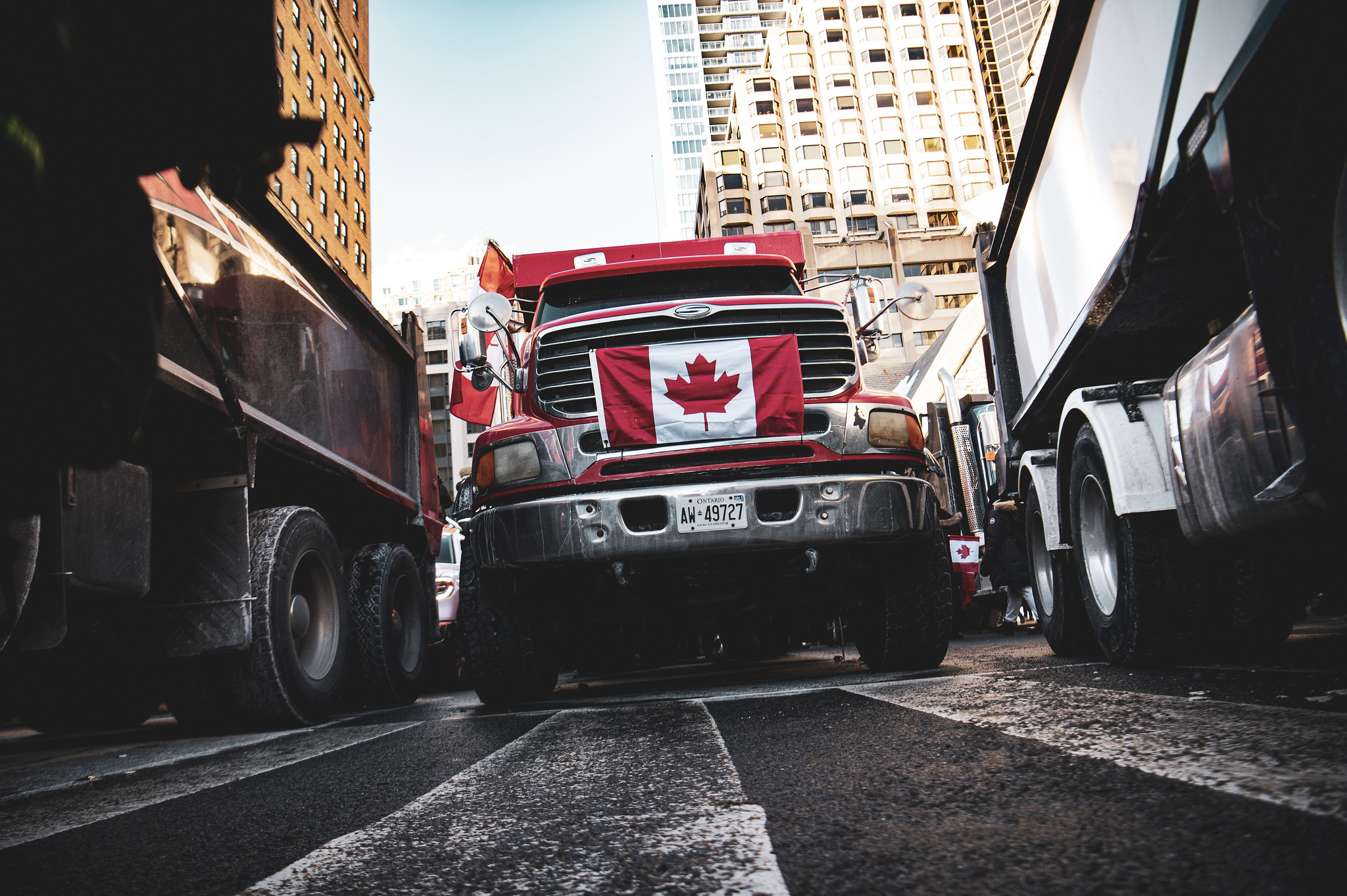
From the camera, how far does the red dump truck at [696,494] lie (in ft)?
15.1

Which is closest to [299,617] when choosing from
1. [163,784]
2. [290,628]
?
[290,628]

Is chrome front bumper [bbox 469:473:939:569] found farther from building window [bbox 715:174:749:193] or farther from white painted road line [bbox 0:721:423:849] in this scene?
building window [bbox 715:174:749:193]

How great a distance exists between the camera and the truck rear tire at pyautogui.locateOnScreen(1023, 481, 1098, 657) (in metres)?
5.32

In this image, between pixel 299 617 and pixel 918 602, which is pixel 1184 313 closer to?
pixel 918 602

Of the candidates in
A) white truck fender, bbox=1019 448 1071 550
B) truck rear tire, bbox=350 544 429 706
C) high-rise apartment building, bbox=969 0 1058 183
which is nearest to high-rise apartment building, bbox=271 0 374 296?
truck rear tire, bbox=350 544 429 706

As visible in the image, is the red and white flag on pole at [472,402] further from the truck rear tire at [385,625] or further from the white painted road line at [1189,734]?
the white painted road line at [1189,734]

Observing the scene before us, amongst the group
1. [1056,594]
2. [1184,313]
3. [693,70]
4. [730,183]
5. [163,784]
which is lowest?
[163,784]

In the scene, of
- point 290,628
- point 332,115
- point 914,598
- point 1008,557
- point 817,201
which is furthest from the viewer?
point 817,201

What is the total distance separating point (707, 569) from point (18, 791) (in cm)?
306

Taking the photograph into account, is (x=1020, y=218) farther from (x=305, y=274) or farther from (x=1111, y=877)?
(x=1111, y=877)

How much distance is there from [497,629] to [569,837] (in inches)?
135

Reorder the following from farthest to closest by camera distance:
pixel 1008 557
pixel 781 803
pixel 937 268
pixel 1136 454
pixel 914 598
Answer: pixel 937 268, pixel 1008 557, pixel 914 598, pixel 1136 454, pixel 781 803

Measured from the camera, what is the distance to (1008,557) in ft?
39.0

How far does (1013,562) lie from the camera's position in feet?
39.0
